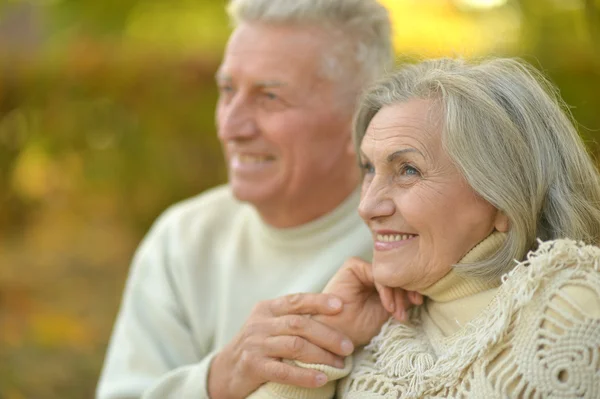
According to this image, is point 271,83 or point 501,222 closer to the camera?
point 501,222

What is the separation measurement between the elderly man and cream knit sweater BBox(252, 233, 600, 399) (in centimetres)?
66

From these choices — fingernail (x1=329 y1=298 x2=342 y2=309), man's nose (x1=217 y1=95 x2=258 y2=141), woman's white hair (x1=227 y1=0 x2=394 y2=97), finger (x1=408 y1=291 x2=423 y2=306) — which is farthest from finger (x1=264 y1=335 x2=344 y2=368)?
woman's white hair (x1=227 y1=0 x2=394 y2=97)

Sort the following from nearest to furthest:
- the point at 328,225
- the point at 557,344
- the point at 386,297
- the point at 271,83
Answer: the point at 557,344
the point at 386,297
the point at 271,83
the point at 328,225

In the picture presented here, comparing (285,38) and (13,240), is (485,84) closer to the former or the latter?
(285,38)

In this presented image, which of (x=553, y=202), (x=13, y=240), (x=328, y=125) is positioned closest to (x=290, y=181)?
(x=328, y=125)

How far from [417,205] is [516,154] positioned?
0.27 meters

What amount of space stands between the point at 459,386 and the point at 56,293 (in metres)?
4.62

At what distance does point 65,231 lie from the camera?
21.6 feet

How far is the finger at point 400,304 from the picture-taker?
2334 mm

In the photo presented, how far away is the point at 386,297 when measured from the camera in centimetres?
232

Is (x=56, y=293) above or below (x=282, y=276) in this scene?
below

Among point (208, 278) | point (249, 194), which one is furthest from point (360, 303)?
point (208, 278)

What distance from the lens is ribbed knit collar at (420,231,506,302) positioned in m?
2.18

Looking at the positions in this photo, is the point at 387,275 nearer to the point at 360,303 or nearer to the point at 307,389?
the point at 360,303
